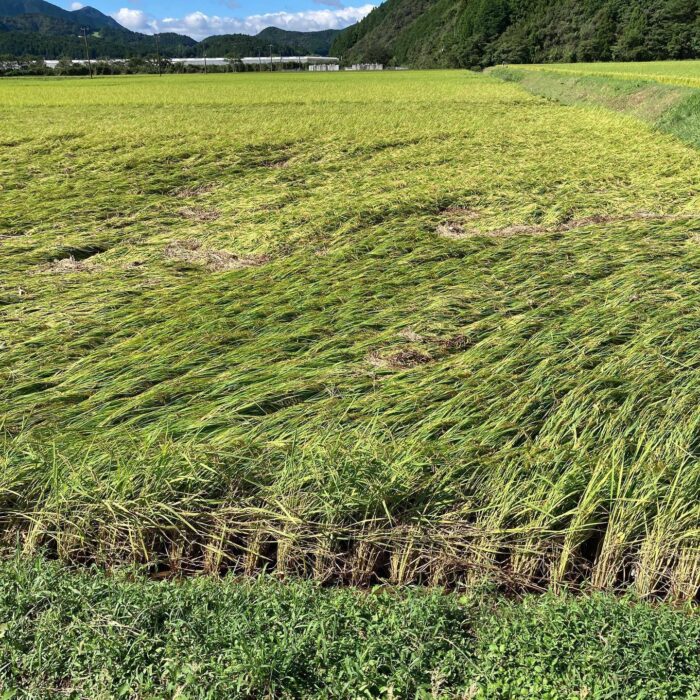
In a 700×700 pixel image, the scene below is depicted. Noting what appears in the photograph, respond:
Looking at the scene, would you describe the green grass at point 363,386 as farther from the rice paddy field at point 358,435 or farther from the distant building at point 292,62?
the distant building at point 292,62

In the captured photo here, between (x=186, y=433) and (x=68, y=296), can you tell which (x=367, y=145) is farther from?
(x=186, y=433)

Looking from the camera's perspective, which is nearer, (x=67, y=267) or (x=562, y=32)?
(x=67, y=267)

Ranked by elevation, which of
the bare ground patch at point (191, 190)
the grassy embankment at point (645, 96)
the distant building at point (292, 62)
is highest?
the distant building at point (292, 62)

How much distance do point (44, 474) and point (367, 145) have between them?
1169 centimetres

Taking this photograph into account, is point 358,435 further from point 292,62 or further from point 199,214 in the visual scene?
point 292,62

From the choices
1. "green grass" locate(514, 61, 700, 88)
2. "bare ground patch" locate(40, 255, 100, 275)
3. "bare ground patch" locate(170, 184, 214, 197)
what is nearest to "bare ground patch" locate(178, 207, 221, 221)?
"bare ground patch" locate(170, 184, 214, 197)

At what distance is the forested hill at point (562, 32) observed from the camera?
188ft

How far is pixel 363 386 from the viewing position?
10.7 feet

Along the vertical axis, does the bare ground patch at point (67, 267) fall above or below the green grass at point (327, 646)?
below

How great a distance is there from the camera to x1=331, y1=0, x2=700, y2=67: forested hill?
188ft

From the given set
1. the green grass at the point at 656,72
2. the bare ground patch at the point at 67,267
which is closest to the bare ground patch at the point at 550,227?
the bare ground patch at the point at 67,267

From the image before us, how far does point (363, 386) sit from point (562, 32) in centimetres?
7847

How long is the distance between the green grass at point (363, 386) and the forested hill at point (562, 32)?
63131 millimetres

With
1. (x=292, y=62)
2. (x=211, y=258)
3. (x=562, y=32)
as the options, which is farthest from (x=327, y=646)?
(x=292, y=62)
